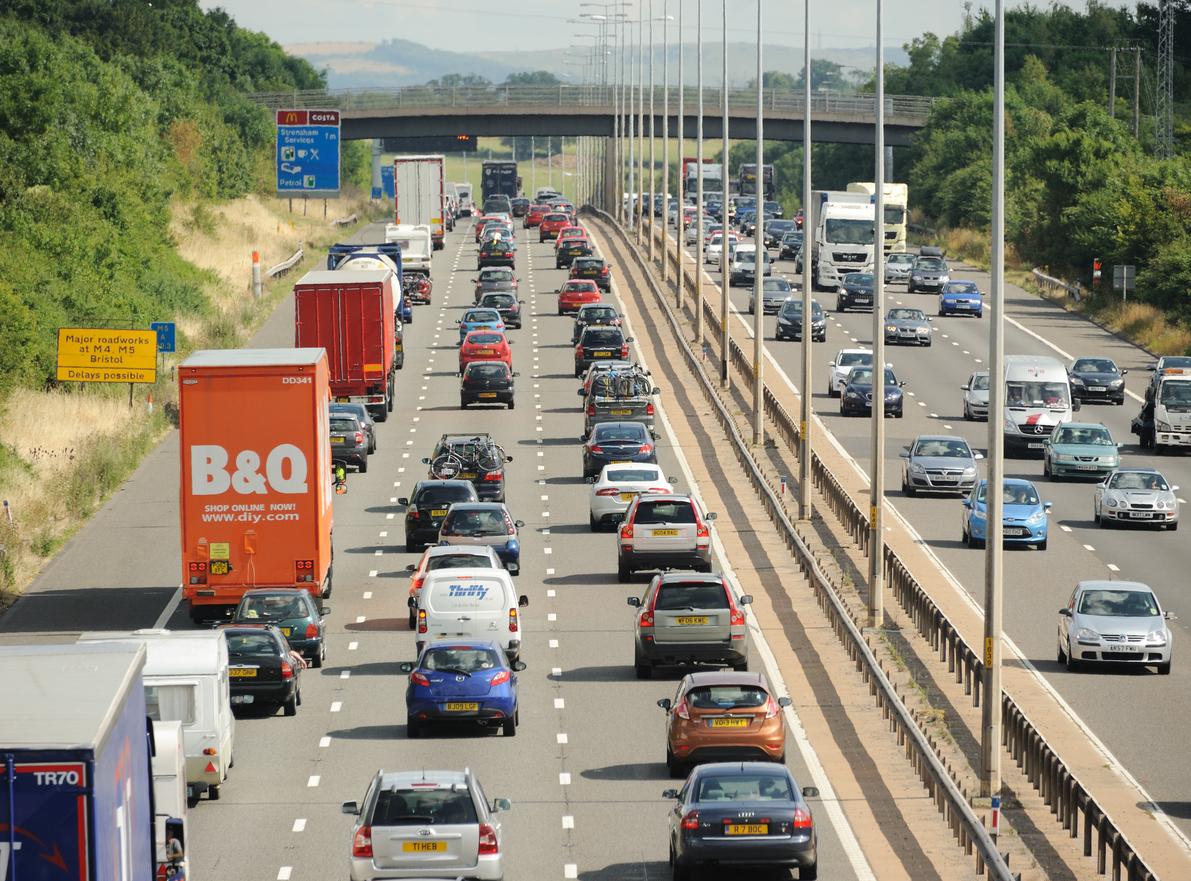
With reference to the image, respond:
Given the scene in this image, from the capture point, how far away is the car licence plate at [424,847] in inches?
891

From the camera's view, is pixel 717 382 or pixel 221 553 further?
pixel 717 382

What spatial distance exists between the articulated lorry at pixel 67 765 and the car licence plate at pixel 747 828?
7973mm

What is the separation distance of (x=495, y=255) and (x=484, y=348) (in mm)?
37216

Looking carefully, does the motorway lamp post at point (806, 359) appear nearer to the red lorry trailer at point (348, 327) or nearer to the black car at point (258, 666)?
the red lorry trailer at point (348, 327)

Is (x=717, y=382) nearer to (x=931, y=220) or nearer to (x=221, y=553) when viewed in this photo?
(x=221, y=553)

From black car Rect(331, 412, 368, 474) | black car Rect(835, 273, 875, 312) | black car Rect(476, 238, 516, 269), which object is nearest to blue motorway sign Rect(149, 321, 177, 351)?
black car Rect(331, 412, 368, 474)

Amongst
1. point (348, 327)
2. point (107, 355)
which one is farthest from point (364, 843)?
point (348, 327)

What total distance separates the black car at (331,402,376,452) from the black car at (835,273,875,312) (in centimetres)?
3717

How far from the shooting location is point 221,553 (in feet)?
125

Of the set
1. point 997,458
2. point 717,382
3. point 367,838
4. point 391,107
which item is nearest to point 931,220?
point 391,107

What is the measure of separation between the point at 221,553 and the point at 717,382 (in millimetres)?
35166

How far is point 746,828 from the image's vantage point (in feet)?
76.5

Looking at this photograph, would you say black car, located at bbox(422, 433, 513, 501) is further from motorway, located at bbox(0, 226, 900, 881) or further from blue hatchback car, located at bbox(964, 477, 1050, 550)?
blue hatchback car, located at bbox(964, 477, 1050, 550)

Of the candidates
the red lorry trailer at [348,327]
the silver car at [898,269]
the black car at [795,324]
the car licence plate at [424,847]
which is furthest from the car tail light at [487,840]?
the silver car at [898,269]
